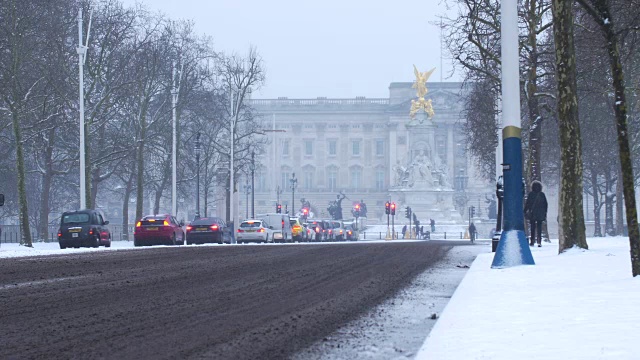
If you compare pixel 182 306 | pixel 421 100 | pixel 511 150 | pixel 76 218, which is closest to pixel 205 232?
pixel 76 218

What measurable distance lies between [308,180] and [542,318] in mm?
179751

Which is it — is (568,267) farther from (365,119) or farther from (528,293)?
(365,119)

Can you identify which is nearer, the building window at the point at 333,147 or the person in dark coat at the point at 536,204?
the person in dark coat at the point at 536,204

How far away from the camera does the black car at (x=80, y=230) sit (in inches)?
1838

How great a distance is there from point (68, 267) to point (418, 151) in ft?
345

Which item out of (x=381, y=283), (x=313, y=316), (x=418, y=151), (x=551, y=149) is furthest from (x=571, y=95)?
(x=418, y=151)

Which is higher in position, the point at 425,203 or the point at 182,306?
the point at 425,203

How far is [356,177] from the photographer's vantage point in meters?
193

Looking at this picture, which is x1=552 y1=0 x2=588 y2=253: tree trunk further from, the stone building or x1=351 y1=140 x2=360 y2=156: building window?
x1=351 y1=140 x2=360 y2=156: building window

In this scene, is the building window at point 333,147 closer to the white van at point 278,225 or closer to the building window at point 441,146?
the building window at point 441,146

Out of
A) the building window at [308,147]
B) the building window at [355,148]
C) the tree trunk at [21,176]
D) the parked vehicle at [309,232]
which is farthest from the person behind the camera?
Answer: the building window at [355,148]

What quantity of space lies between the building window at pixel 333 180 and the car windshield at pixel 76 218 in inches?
5636

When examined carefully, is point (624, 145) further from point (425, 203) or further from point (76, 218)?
point (425, 203)

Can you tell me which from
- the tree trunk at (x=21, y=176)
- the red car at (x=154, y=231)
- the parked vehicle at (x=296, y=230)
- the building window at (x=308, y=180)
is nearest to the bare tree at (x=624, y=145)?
the tree trunk at (x=21, y=176)
